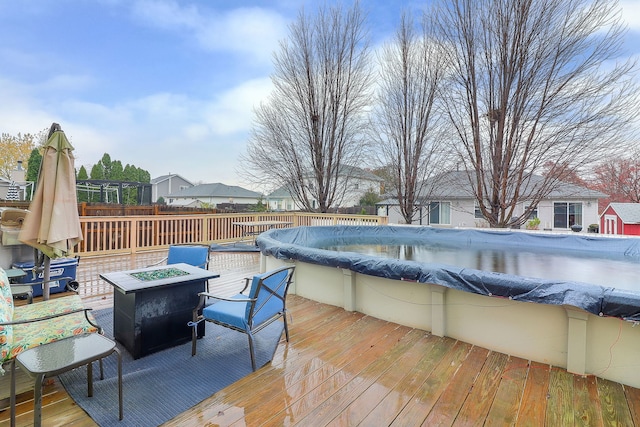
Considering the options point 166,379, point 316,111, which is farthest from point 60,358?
point 316,111

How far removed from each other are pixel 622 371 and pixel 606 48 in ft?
29.5

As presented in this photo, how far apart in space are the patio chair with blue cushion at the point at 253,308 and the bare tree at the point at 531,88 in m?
8.33

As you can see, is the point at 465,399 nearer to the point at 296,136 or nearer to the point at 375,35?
the point at 296,136

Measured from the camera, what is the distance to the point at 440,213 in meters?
15.4

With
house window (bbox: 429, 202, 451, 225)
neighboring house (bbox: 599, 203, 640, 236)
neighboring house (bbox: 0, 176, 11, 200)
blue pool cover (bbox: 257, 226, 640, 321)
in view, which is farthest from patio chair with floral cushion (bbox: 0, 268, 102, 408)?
neighboring house (bbox: 0, 176, 11, 200)

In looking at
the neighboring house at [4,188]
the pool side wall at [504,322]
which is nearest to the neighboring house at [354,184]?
the pool side wall at [504,322]

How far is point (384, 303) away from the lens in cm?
348

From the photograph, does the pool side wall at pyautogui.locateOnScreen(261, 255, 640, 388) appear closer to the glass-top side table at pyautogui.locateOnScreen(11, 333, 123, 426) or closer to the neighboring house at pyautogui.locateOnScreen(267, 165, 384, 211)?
the glass-top side table at pyautogui.locateOnScreen(11, 333, 123, 426)

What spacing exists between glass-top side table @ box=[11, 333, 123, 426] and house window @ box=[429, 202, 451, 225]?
15.2 m

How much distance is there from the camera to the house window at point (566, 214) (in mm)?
13211

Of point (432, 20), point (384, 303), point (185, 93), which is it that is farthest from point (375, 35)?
point (384, 303)

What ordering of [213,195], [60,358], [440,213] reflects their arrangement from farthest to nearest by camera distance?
[213,195] < [440,213] < [60,358]

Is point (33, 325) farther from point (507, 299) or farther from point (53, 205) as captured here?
point (507, 299)

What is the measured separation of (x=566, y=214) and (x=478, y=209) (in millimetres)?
3735
